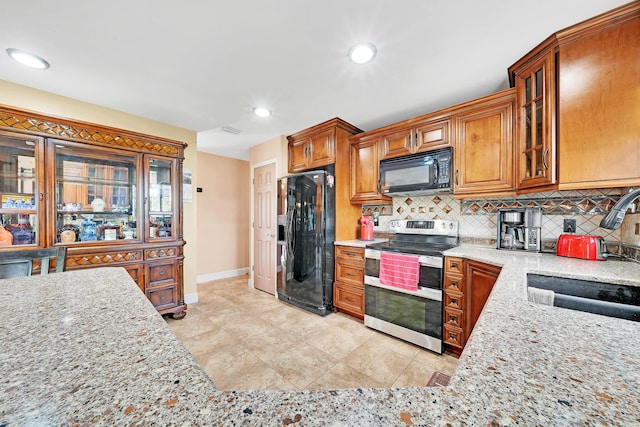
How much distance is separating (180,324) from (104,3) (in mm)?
2746

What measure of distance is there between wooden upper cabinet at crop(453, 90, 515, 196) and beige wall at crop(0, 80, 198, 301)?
3.20 meters

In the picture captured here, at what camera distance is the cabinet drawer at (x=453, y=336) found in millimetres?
2006

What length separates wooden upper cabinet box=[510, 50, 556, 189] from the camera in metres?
1.61

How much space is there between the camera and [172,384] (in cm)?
41

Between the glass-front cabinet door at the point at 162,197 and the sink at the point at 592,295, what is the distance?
128 inches

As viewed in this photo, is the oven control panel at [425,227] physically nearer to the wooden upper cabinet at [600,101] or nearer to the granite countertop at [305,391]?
the wooden upper cabinet at [600,101]

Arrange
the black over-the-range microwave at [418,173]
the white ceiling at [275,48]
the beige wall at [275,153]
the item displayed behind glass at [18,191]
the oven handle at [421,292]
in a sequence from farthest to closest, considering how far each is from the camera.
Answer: the beige wall at [275,153] < the black over-the-range microwave at [418,173] < the oven handle at [421,292] < the item displayed behind glass at [18,191] < the white ceiling at [275,48]

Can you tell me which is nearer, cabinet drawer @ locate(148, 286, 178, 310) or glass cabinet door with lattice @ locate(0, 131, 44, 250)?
glass cabinet door with lattice @ locate(0, 131, 44, 250)

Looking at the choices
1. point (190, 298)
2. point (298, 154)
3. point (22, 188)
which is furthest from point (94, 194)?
point (298, 154)

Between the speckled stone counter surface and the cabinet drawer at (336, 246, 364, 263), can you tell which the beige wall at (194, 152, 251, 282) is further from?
the speckled stone counter surface

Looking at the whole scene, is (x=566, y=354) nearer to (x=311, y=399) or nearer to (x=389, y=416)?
(x=389, y=416)

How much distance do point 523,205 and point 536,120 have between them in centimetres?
79

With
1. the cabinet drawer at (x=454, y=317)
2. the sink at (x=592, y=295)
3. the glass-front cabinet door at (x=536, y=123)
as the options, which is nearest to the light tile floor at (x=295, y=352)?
the cabinet drawer at (x=454, y=317)

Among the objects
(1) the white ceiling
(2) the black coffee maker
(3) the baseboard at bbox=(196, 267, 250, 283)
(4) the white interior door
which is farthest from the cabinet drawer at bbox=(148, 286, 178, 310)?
(2) the black coffee maker
